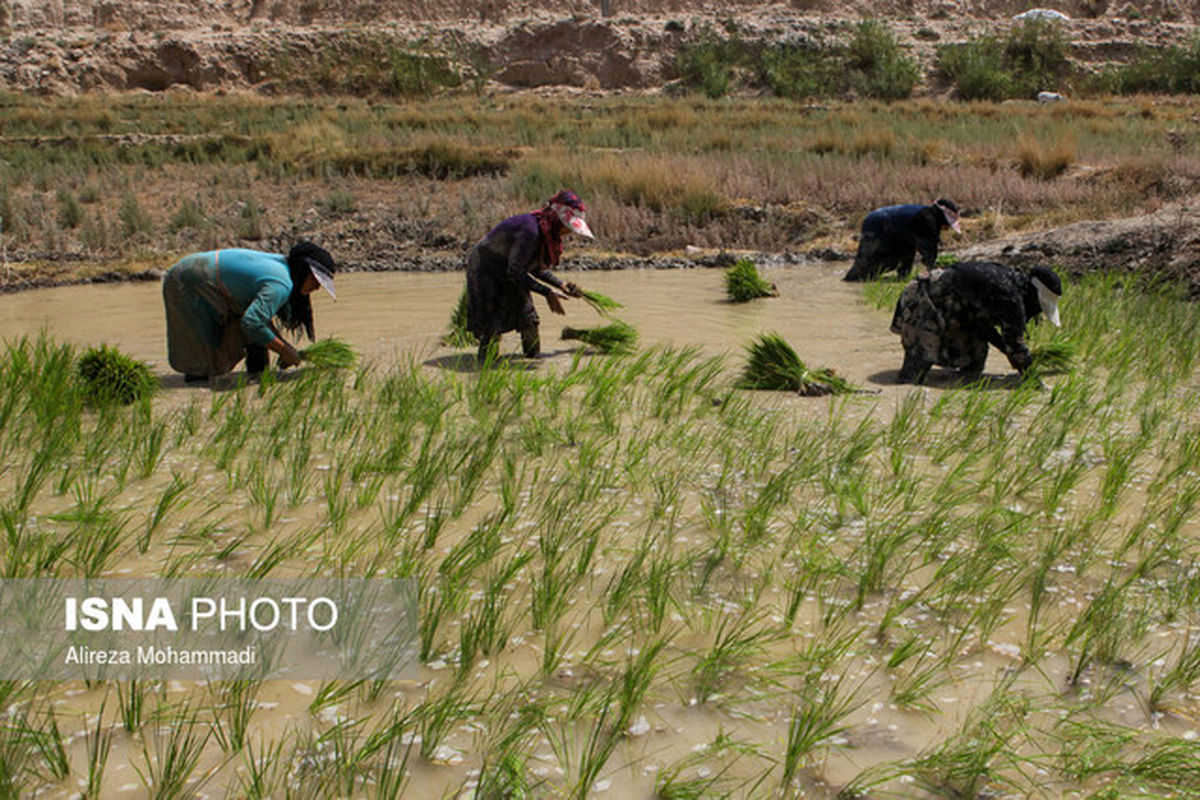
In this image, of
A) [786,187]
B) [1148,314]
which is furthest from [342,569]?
[786,187]

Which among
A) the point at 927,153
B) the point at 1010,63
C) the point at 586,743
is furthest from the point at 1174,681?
the point at 1010,63

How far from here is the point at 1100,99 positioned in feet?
106

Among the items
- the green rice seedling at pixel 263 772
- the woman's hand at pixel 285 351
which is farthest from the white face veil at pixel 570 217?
the green rice seedling at pixel 263 772

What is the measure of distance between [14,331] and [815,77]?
3273 centimetres

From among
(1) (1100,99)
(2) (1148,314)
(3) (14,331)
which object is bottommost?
(3) (14,331)

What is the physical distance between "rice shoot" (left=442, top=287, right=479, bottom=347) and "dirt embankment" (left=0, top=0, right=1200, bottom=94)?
32.1 metres

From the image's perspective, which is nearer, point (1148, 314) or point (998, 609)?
point (998, 609)

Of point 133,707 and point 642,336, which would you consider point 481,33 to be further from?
point 133,707

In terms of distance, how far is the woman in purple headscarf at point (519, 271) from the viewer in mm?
6230

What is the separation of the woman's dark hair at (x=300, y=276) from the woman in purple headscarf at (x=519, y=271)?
42.8 inches

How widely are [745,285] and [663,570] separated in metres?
6.57

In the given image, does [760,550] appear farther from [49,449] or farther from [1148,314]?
[1148,314]

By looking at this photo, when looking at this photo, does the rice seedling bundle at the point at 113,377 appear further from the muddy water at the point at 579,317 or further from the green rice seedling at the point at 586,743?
the green rice seedling at the point at 586,743

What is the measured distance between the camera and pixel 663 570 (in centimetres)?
304
